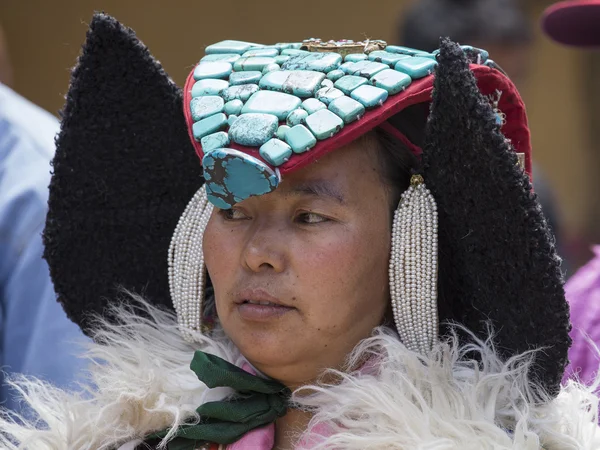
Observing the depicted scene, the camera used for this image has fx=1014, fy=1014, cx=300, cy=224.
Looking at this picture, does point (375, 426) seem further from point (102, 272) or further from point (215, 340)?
point (102, 272)

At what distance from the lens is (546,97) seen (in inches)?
193

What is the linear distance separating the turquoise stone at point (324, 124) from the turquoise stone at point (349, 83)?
56mm

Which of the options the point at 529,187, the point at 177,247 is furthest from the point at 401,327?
the point at 177,247

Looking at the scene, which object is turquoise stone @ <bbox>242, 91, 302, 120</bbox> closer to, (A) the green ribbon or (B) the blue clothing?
(A) the green ribbon

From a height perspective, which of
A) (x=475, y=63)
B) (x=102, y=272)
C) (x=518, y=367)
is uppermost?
(x=475, y=63)

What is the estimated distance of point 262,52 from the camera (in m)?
1.68

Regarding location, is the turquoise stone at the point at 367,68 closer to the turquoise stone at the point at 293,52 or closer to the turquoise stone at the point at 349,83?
the turquoise stone at the point at 349,83

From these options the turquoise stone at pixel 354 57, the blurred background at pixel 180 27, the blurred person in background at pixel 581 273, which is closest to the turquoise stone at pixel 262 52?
the turquoise stone at pixel 354 57

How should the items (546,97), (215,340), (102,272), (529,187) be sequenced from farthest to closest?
(546,97) → (102,272) → (215,340) → (529,187)

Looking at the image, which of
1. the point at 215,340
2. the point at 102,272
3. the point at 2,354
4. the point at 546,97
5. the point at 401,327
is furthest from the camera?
the point at 546,97

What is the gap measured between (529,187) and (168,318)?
0.72m

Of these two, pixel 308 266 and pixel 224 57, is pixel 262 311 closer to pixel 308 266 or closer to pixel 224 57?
→ pixel 308 266

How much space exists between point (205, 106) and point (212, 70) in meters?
0.11

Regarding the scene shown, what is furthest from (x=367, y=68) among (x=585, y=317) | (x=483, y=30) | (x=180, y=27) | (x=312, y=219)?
(x=180, y=27)
